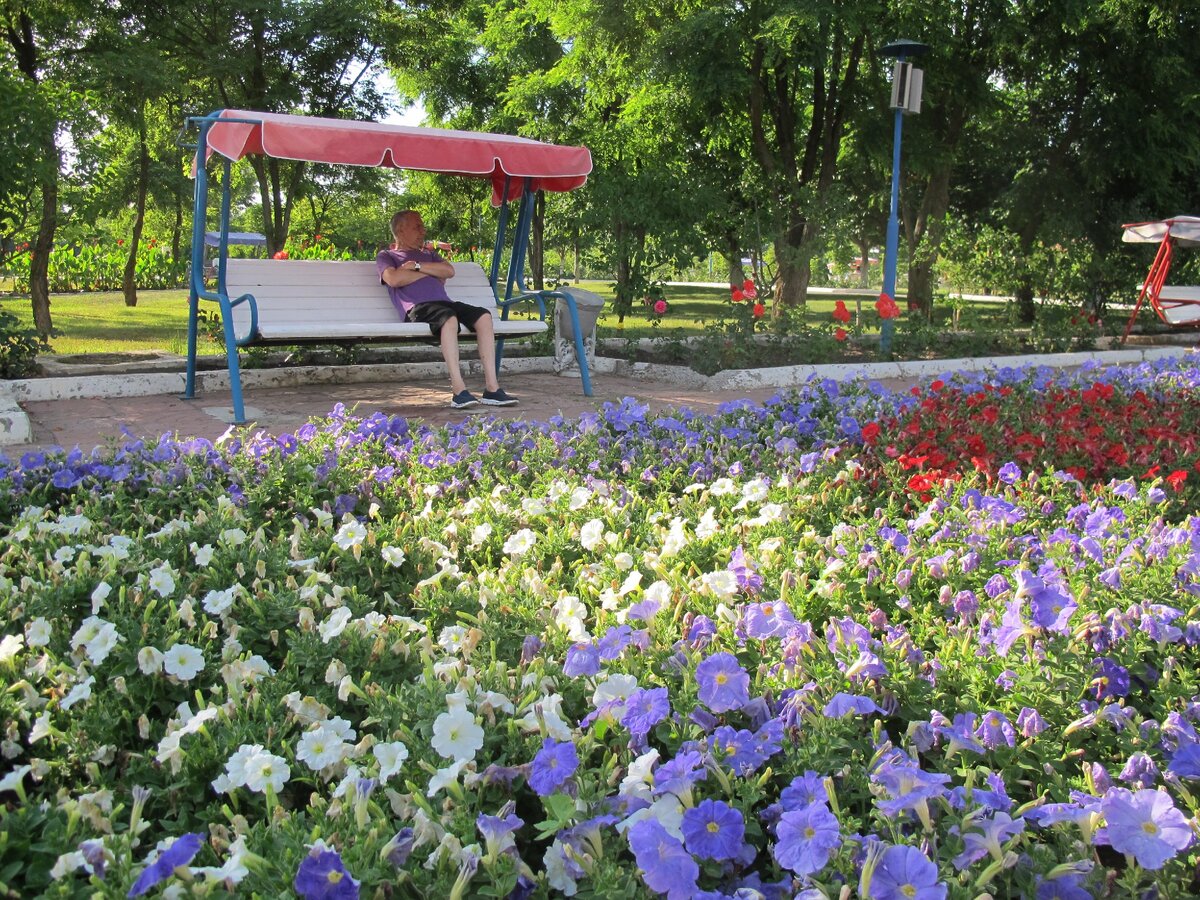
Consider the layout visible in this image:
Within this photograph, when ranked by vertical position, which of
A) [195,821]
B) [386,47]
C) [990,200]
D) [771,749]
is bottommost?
[195,821]

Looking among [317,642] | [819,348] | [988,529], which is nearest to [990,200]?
[819,348]

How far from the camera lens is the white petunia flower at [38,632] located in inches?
83.4

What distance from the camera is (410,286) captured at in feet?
24.3

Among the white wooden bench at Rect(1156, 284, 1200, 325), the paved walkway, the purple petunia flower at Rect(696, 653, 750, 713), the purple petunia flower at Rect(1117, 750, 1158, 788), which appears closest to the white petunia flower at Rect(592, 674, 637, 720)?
the purple petunia flower at Rect(696, 653, 750, 713)

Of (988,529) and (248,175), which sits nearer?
(988,529)

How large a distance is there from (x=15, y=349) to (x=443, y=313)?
2969mm

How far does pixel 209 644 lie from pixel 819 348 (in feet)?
24.7

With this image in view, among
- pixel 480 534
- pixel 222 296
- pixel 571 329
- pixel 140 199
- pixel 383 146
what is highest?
pixel 140 199

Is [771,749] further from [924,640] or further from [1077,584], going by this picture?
[1077,584]

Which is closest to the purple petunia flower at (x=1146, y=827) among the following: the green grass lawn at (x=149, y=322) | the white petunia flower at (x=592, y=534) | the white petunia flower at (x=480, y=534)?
the white petunia flower at (x=592, y=534)

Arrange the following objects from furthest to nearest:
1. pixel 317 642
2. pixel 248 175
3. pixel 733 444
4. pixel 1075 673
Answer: pixel 248 175 < pixel 733 444 < pixel 317 642 < pixel 1075 673

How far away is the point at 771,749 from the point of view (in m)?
1.70

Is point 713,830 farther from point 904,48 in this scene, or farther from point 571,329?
point 904,48

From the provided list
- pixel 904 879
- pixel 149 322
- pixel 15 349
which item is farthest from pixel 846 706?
pixel 149 322
